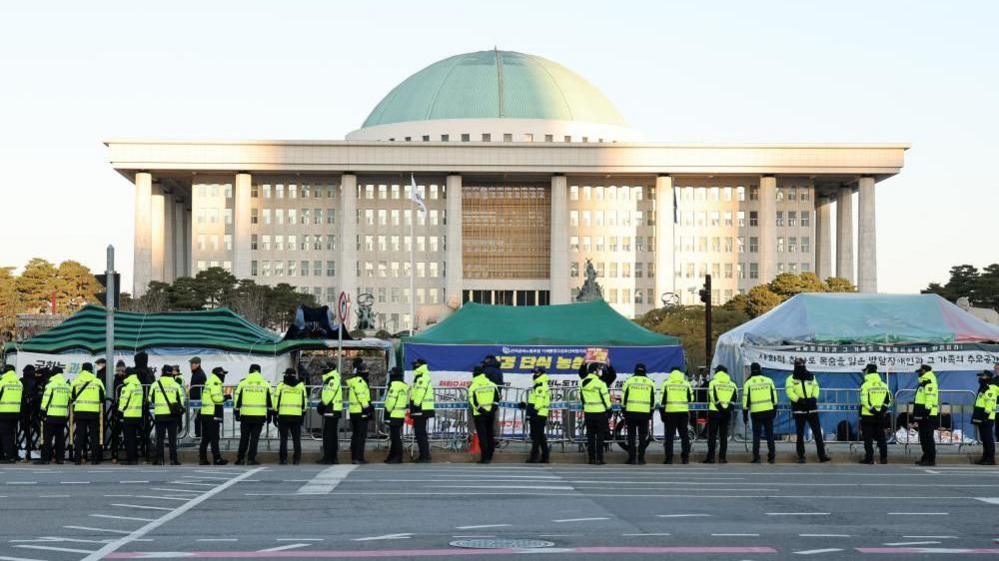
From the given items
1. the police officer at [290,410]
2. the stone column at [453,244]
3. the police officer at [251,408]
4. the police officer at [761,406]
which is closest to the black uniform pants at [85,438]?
the police officer at [251,408]

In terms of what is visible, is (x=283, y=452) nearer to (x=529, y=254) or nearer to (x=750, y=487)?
(x=750, y=487)

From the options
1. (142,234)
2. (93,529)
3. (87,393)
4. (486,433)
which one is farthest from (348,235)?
(93,529)

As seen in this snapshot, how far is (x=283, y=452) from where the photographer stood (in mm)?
26422

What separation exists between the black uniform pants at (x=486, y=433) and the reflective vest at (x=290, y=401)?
124 inches

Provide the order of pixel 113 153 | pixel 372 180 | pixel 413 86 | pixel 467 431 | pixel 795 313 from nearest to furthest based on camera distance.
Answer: pixel 467 431, pixel 795 313, pixel 113 153, pixel 372 180, pixel 413 86

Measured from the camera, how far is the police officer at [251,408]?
26328 millimetres

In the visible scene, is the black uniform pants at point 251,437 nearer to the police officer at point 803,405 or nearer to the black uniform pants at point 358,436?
the black uniform pants at point 358,436

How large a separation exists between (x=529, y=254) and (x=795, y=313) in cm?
12972

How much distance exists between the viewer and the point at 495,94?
168875 millimetres

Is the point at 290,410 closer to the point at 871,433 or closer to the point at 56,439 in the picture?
the point at 56,439

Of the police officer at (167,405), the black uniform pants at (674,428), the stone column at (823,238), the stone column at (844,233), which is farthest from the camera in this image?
the stone column at (823,238)

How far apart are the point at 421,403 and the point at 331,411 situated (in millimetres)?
1616

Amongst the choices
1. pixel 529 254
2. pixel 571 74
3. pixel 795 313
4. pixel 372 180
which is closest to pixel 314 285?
pixel 372 180

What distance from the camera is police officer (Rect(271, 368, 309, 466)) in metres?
26.4
